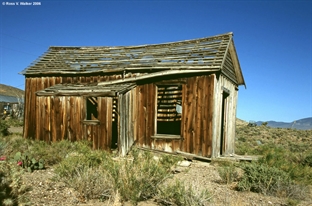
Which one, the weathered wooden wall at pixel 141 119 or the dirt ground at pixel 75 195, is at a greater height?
the weathered wooden wall at pixel 141 119

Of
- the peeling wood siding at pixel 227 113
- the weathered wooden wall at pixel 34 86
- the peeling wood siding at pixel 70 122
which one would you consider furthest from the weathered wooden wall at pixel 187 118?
the weathered wooden wall at pixel 34 86

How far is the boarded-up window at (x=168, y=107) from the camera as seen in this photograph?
10.5 m

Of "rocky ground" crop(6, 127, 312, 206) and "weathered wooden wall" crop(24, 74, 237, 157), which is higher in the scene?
"weathered wooden wall" crop(24, 74, 237, 157)

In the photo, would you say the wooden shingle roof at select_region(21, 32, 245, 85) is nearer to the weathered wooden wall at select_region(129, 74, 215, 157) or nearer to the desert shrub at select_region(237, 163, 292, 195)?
the weathered wooden wall at select_region(129, 74, 215, 157)

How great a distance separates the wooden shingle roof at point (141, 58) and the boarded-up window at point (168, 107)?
3.35 feet

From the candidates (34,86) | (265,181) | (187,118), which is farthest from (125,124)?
(34,86)

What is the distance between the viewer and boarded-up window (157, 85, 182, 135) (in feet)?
34.6

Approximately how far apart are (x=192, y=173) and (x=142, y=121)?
3.41m

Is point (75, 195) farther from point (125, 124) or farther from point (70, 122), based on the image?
point (70, 122)

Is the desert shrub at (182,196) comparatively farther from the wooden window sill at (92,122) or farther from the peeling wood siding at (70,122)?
the wooden window sill at (92,122)

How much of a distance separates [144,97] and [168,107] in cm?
293

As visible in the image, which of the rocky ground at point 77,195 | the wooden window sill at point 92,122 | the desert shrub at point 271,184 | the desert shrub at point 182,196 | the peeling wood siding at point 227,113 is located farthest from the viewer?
the wooden window sill at point 92,122

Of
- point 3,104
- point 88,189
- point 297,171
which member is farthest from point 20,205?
point 3,104

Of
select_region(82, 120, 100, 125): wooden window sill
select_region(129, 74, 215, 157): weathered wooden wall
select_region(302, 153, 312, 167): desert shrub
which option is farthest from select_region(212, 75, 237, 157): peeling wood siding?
select_region(82, 120, 100, 125): wooden window sill
